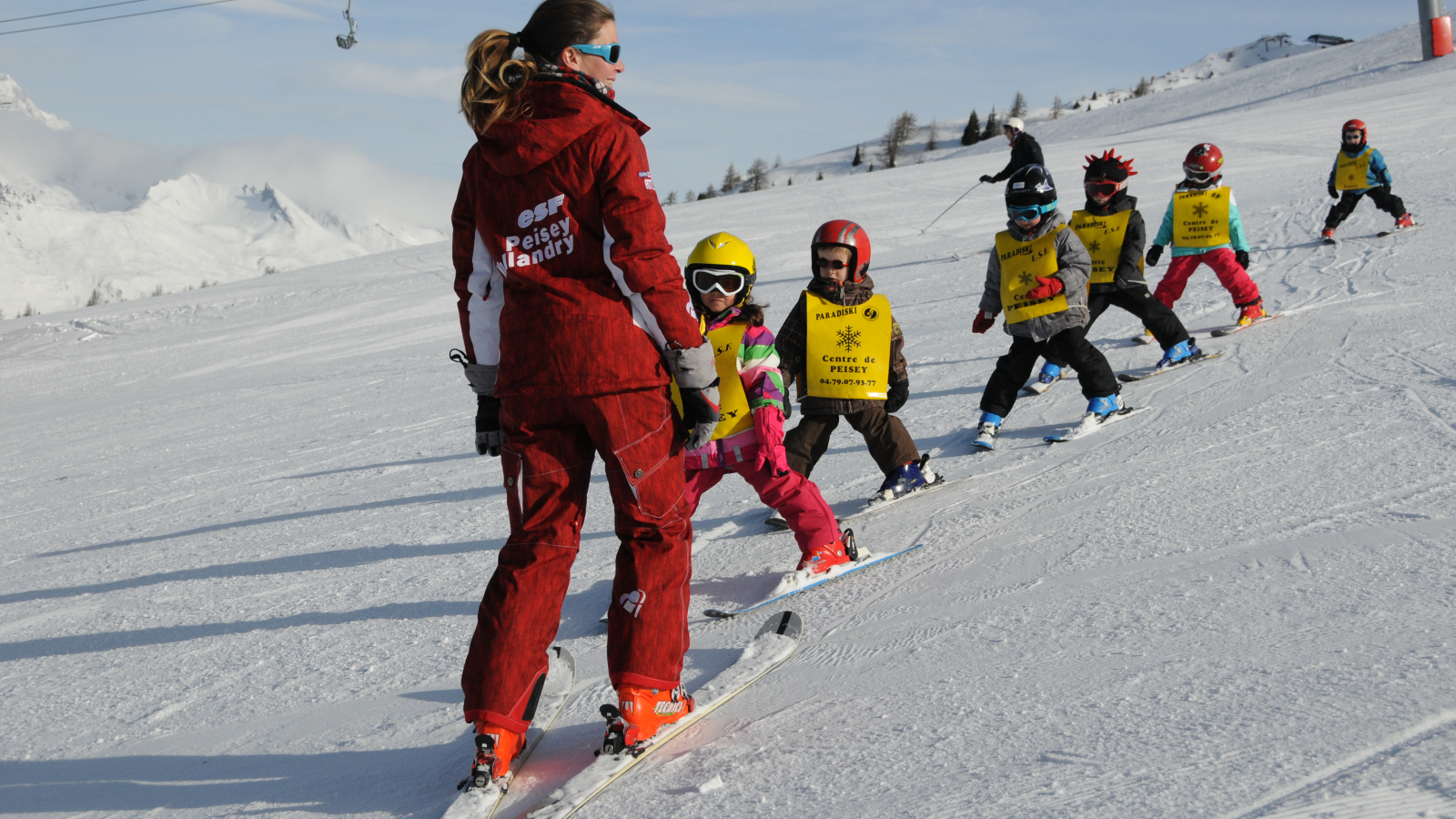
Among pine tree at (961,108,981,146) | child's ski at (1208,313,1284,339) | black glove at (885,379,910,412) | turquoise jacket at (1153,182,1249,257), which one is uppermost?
pine tree at (961,108,981,146)

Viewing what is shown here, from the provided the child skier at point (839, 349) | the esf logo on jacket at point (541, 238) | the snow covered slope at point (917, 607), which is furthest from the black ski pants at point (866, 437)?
the esf logo on jacket at point (541, 238)

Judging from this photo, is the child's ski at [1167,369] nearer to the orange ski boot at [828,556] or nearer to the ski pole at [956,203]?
the orange ski boot at [828,556]

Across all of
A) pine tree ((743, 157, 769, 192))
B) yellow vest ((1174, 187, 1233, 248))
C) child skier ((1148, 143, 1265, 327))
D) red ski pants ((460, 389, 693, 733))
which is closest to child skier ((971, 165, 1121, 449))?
child skier ((1148, 143, 1265, 327))

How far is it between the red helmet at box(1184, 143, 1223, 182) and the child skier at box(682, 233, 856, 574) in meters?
5.14

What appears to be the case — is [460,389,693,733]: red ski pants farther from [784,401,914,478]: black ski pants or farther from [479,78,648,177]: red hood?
[784,401,914,478]: black ski pants

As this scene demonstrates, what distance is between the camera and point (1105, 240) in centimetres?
676

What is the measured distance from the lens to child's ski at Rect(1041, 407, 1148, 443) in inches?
214

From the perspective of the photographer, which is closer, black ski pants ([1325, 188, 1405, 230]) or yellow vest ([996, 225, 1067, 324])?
yellow vest ([996, 225, 1067, 324])

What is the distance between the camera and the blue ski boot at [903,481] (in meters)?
4.68

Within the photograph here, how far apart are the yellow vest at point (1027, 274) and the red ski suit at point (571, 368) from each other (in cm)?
355

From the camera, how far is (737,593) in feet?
12.6

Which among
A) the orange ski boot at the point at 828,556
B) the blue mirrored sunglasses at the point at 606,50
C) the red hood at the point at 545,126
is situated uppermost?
the blue mirrored sunglasses at the point at 606,50

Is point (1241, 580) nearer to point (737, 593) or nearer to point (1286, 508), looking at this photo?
point (1286, 508)

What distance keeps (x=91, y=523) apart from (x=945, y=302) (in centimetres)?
809
